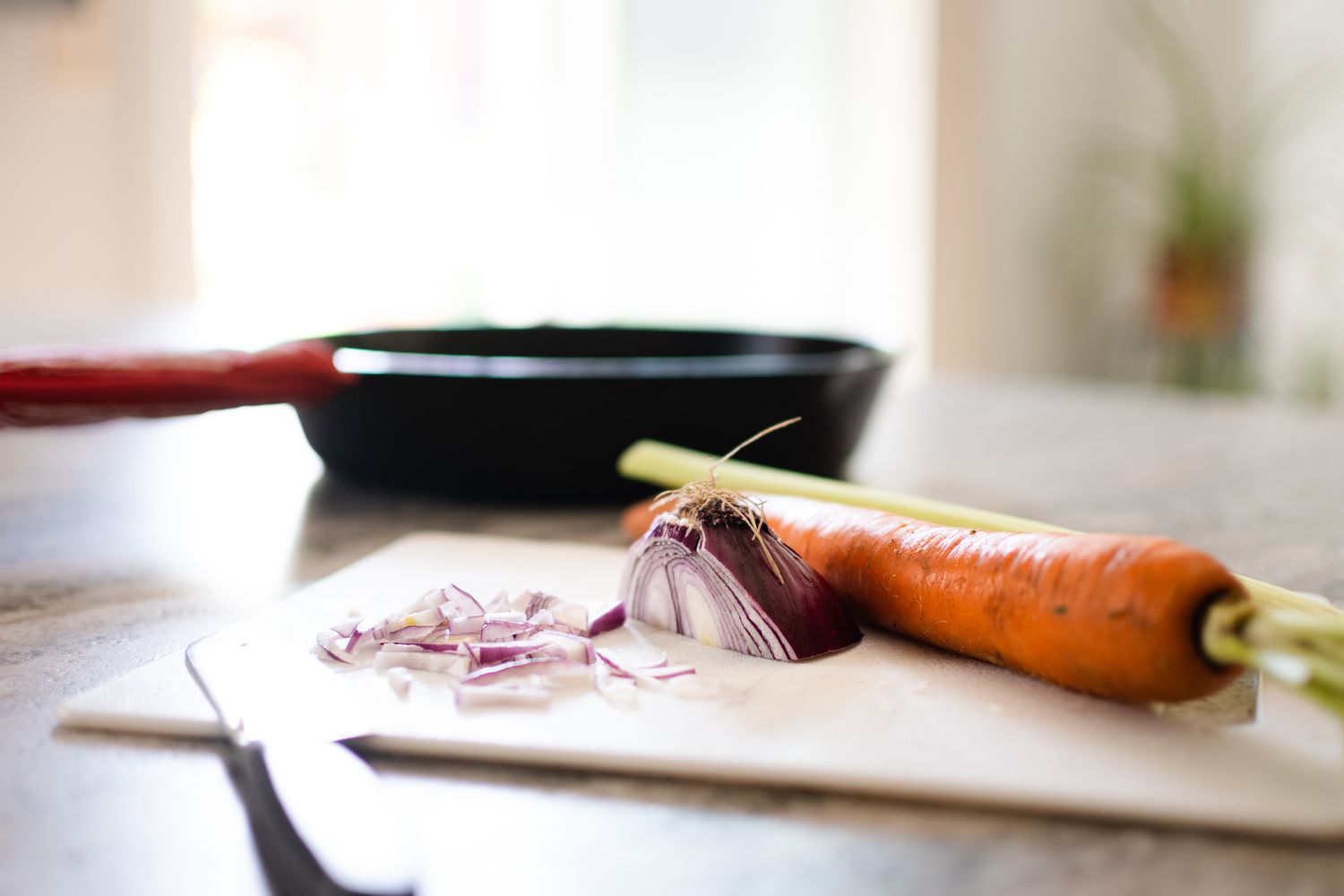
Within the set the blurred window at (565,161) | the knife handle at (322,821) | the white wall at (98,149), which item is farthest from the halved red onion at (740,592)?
the white wall at (98,149)

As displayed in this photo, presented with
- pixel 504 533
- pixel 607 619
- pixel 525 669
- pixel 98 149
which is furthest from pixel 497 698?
pixel 98 149

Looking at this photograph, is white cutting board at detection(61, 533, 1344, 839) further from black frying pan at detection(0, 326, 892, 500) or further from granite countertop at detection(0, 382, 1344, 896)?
black frying pan at detection(0, 326, 892, 500)

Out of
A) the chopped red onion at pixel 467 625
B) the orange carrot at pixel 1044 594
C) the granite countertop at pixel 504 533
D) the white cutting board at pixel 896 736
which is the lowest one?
the granite countertop at pixel 504 533

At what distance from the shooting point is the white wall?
16.8 feet

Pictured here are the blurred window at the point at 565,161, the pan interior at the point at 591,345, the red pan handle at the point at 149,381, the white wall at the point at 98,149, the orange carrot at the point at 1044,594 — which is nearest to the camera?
the orange carrot at the point at 1044,594

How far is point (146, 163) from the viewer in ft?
16.9

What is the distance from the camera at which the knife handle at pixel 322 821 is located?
0.41 metres

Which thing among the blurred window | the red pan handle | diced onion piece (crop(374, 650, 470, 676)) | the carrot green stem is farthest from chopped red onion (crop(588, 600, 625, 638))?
the blurred window

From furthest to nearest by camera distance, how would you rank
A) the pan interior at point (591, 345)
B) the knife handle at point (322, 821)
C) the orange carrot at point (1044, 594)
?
the pan interior at point (591, 345) → the orange carrot at point (1044, 594) → the knife handle at point (322, 821)

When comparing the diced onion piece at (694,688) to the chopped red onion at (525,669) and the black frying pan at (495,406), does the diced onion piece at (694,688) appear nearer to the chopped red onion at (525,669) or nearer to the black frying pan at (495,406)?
the chopped red onion at (525,669)

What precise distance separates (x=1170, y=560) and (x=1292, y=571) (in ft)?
1.51

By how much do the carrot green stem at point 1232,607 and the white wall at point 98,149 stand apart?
482 centimetres

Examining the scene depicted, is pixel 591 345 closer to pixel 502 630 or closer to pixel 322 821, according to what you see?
pixel 502 630

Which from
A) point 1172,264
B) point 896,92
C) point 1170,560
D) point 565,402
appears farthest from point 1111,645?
point 896,92
